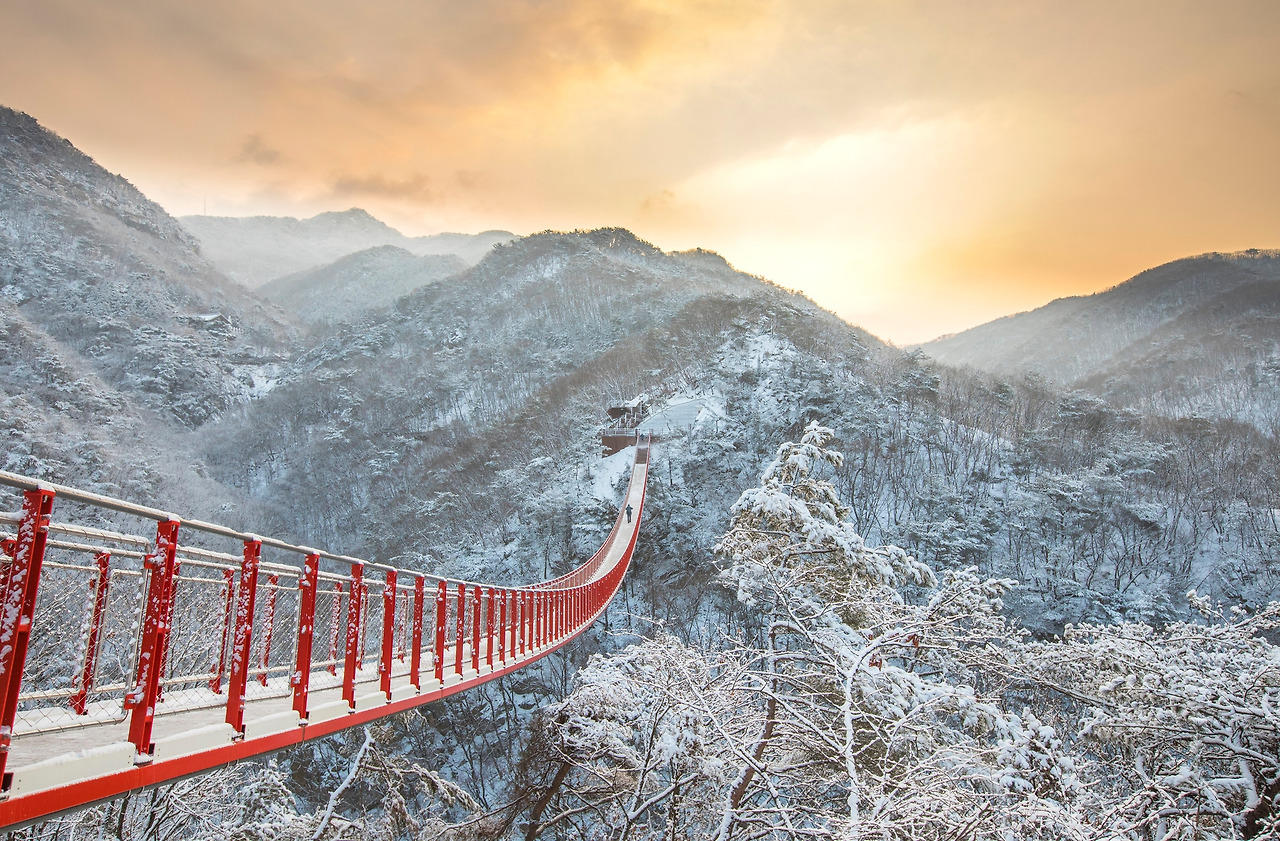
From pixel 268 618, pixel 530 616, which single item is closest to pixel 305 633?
pixel 268 618

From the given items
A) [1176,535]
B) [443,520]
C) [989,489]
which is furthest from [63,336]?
[1176,535]

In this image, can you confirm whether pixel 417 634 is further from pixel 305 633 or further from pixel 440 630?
pixel 305 633

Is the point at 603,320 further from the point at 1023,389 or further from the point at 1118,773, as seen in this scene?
the point at 1118,773

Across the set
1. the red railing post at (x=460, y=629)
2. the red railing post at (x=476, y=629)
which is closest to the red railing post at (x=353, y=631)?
the red railing post at (x=460, y=629)

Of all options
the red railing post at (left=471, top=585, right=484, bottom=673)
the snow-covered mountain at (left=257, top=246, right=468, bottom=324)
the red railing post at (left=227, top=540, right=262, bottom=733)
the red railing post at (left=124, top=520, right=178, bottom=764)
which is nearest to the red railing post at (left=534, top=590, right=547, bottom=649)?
Result: the red railing post at (left=471, top=585, right=484, bottom=673)

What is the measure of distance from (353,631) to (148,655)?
6.08 ft

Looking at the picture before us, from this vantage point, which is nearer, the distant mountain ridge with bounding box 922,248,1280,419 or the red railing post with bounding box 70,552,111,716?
the red railing post with bounding box 70,552,111,716

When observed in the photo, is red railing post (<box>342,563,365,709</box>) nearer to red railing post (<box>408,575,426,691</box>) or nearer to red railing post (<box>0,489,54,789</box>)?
red railing post (<box>408,575,426,691</box>)

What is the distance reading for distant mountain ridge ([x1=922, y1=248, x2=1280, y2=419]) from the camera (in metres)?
46.8

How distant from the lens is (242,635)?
10.2 ft

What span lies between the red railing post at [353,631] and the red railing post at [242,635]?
1082 mm

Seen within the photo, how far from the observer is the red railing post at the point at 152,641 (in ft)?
8.17

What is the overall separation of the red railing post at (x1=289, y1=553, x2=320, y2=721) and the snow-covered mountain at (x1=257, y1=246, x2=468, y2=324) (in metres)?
101

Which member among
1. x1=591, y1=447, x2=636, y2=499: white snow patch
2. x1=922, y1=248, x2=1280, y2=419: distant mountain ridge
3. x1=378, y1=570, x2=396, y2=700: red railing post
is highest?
x1=922, y1=248, x2=1280, y2=419: distant mountain ridge
